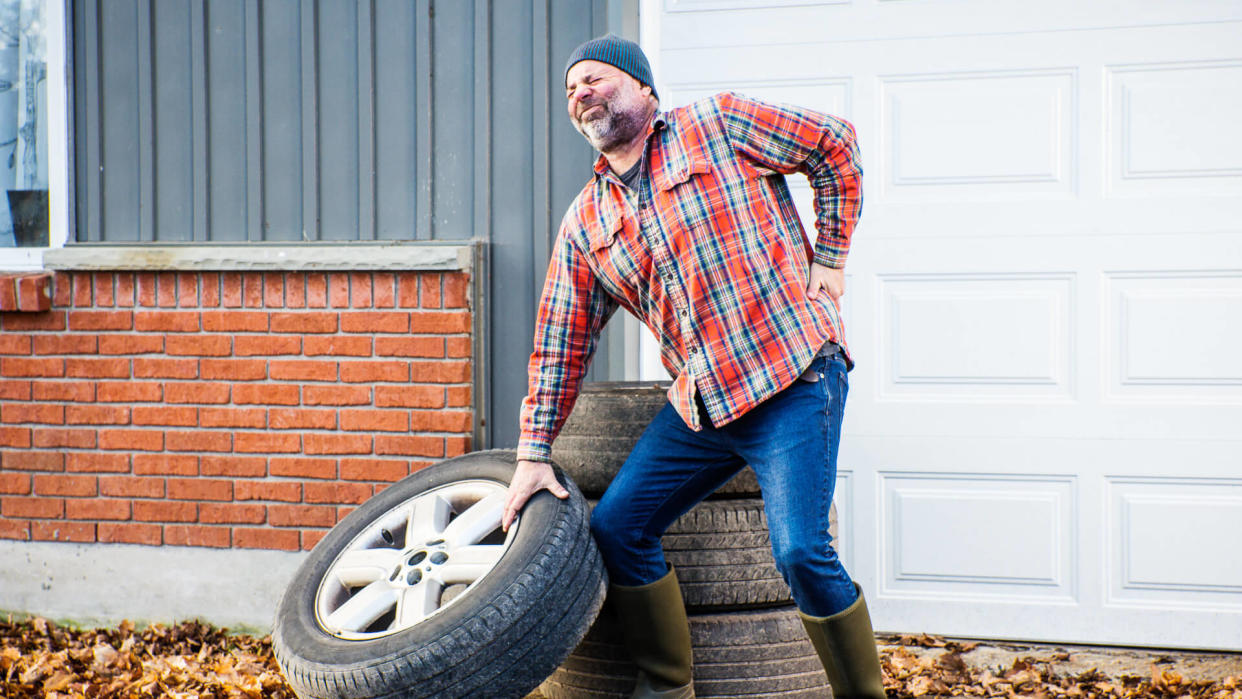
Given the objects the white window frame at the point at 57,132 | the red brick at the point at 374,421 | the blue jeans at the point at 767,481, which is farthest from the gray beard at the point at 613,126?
the white window frame at the point at 57,132

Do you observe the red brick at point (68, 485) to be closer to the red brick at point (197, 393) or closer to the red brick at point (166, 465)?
the red brick at point (166, 465)

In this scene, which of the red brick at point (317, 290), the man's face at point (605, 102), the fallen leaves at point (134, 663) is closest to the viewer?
the man's face at point (605, 102)

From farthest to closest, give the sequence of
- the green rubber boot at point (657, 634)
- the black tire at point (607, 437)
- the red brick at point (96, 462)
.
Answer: the red brick at point (96, 462) < the black tire at point (607, 437) < the green rubber boot at point (657, 634)

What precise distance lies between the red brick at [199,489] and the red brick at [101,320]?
683 mm

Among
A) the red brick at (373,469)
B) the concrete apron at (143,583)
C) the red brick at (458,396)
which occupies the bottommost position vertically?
the concrete apron at (143,583)

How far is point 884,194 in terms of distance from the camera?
4012 mm

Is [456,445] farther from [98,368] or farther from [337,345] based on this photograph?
[98,368]

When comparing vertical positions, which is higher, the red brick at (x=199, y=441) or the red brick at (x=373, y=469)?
the red brick at (x=199, y=441)

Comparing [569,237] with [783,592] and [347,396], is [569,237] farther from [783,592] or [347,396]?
[347,396]

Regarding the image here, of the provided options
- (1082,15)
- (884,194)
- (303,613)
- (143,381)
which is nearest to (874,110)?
(884,194)

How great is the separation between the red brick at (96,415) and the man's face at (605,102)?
2.70 m

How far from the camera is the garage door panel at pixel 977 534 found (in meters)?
3.91

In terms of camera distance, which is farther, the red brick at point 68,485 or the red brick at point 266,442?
the red brick at point 68,485

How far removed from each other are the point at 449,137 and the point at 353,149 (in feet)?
1.33
